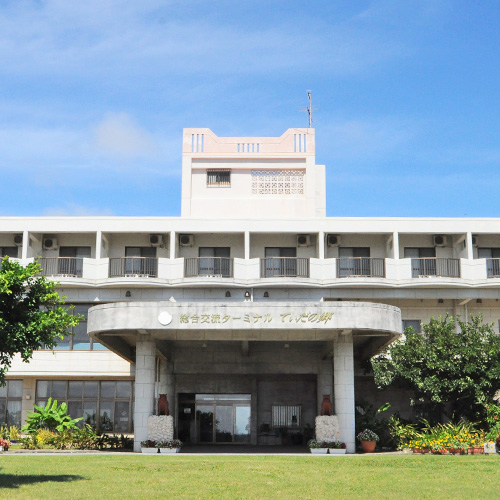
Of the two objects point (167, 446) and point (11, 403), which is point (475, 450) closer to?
point (167, 446)

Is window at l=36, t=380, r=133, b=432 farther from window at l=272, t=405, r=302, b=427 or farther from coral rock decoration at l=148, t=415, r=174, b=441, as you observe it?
coral rock decoration at l=148, t=415, r=174, b=441

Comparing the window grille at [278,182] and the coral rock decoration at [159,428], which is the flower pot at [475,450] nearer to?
the coral rock decoration at [159,428]

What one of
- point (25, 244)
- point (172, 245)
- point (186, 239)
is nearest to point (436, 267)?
point (186, 239)

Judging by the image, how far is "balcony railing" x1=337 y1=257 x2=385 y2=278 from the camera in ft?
121

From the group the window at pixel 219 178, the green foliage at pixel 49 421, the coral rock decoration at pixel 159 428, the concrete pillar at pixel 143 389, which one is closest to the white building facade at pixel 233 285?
the window at pixel 219 178

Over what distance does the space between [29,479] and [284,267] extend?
836 inches

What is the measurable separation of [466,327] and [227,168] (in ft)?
53.3

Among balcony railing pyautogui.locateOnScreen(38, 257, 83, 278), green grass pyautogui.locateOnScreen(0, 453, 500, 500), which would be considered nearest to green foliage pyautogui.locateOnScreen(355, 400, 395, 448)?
green grass pyautogui.locateOnScreen(0, 453, 500, 500)

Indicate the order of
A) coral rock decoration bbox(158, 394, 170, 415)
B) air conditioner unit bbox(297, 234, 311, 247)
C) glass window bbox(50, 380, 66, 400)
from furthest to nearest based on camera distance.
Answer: air conditioner unit bbox(297, 234, 311, 247) < glass window bbox(50, 380, 66, 400) < coral rock decoration bbox(158, 394, 170, 415)

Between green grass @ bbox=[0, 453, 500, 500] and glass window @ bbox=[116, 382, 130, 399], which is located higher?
glass window @ bbox=[116, 382, 130, 399]

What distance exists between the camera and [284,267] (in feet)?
122

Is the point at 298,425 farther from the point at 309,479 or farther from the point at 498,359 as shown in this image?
the point at 309,479

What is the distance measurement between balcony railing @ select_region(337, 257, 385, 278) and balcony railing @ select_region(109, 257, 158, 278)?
354 inches

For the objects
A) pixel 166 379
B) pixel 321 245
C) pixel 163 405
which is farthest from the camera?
pixel 321 245
